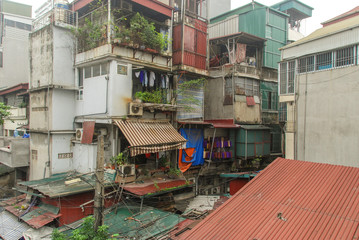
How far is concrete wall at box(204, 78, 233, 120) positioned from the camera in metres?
19.6

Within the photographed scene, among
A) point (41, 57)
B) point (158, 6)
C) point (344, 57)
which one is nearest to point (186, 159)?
point (158, 6)

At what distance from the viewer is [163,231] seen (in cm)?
986

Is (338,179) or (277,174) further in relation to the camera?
(277,174)

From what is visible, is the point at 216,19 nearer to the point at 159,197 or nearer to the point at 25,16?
the point at 159,197

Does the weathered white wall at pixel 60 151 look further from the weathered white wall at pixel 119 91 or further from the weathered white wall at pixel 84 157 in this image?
the weathered white wall at pixel 119 91

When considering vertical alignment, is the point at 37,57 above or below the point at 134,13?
below

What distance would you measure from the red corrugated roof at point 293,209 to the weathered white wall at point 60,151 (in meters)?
11.6

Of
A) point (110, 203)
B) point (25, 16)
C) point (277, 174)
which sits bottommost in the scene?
point (110, 203)

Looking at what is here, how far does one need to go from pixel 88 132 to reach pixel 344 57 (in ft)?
45.0

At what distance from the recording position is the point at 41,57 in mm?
16625

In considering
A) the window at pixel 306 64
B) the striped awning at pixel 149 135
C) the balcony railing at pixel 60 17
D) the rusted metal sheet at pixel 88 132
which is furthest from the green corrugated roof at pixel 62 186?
the window at pixel 306 64

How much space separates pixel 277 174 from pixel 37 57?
16282 mm

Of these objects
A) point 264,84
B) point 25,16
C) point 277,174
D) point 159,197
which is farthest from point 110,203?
point 25,16

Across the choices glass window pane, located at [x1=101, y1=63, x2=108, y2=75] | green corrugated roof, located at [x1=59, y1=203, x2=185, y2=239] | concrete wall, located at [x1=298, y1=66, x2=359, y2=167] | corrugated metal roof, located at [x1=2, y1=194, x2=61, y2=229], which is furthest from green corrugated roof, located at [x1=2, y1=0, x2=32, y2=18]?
concrete wall, located at [x1=298, y1=66, x2=359, y2=167]
